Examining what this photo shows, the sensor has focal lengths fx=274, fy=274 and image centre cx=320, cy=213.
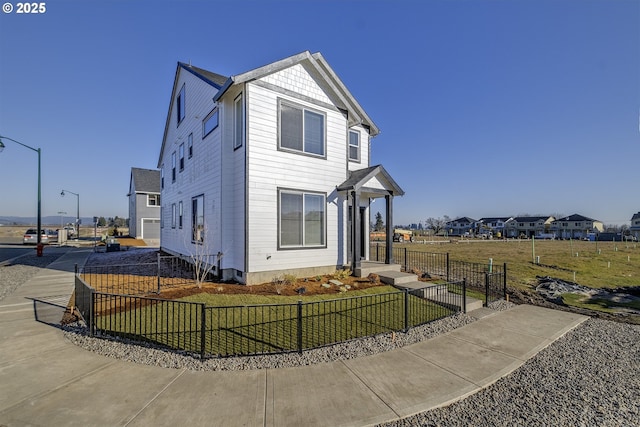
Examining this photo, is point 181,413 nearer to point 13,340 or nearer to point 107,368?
point 107,368

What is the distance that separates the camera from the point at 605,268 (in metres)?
17.6

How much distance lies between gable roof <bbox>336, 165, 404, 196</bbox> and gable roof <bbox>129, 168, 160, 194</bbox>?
96.8 ft

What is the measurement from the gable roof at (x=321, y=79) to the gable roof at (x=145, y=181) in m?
27.5

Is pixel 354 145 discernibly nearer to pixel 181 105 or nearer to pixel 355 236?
pixel 355 236

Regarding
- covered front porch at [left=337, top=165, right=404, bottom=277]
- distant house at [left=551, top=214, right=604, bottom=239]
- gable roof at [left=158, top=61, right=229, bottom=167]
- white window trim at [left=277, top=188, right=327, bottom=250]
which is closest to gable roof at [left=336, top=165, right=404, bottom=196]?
covered front porch at [left=337, top=165, right=404, bottom=277]

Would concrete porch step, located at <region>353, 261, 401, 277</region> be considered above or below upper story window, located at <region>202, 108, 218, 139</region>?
below

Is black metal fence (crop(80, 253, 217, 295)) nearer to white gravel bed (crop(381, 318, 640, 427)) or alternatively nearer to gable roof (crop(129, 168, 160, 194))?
white gravel bed (crop(381, 318, 640, 427))

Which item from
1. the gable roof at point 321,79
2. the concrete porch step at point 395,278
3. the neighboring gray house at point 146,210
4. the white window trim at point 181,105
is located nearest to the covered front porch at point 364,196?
the concrete porch step at point 395,278

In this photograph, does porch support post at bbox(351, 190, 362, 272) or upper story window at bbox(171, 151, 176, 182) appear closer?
porch support post at bbox(351, 190, 362, 272)

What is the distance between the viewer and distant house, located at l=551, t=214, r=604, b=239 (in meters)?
84.1

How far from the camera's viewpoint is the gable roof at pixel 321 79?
30.0 ft

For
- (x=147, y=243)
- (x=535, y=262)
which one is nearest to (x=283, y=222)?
(x=535, y=262)

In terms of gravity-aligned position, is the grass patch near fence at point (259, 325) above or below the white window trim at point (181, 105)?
below

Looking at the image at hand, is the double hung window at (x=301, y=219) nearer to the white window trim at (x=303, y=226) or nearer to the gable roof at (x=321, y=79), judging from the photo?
the white window trim at (x=303, y=226)
